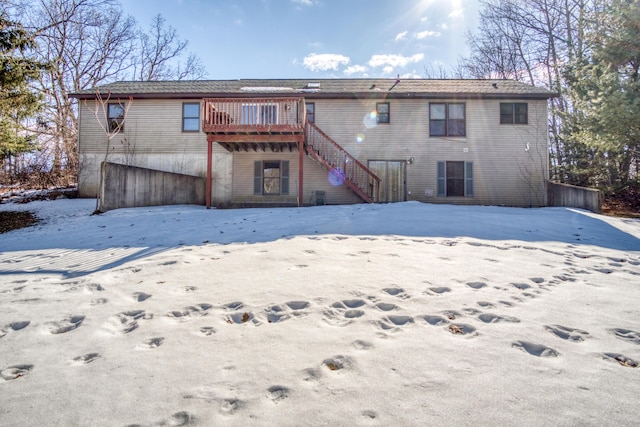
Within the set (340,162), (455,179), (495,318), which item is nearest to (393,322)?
(495,318)

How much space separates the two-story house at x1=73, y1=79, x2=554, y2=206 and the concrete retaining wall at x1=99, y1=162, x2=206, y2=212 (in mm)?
919

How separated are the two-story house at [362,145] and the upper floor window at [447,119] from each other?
0.04m

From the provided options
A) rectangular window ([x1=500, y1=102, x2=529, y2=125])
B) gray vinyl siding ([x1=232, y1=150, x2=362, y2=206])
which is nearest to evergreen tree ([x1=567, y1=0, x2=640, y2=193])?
rectangular window ([x1=500, y1=102, x2=529, y2=125])

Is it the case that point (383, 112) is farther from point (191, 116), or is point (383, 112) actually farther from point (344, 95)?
point (191, 116)

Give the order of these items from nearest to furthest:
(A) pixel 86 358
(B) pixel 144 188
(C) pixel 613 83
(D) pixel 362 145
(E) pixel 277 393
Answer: (E) pixel 277 393 < (A) pixel 86 358 < (C) pixel 613 83 < (B) pixel 144 188 < (D) pixel 362 145

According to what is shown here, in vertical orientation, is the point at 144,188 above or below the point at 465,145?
below

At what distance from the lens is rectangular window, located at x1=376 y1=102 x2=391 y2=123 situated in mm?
13898

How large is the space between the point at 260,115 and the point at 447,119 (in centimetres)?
811

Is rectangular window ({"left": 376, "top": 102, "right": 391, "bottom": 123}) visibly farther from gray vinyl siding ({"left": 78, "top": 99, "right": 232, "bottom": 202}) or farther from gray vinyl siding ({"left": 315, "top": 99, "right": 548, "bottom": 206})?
gray vinyl siding ({"left": 78, "top": 99, "right": 232, "bottom": 202})

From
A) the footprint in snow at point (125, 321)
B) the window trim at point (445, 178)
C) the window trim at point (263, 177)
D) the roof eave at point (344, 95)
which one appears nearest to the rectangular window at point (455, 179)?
the window trim at point (445, 178)

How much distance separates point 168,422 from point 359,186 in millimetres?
12076

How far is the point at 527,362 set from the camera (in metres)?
1.89

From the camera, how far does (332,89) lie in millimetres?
14172

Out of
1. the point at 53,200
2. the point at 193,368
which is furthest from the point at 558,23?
the point at 53,200
